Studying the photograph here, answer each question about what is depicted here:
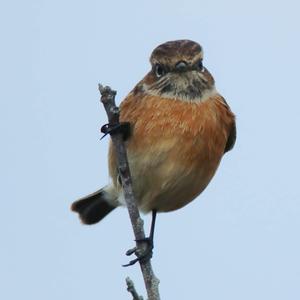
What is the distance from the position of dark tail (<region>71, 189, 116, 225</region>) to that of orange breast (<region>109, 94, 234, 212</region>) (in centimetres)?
170

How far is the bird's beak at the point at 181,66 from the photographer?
283 inches

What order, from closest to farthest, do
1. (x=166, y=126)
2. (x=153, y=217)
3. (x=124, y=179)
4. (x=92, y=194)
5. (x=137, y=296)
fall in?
(x=137, y=296)
(x=124, y=179)
(x=166, y=126)
(x=153, y=217)
(x=92, y=194)

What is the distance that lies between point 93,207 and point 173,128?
237cm

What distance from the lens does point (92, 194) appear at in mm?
9289

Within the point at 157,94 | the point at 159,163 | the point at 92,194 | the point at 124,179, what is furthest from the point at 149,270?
the point at 92,194

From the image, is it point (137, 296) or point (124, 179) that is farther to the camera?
point (124, 179)

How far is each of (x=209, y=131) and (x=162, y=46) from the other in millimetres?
875

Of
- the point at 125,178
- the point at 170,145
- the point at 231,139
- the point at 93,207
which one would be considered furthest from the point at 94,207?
the point at 125,178

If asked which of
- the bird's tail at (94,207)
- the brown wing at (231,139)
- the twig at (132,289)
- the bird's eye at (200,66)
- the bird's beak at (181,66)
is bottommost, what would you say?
the twig at (132,289)

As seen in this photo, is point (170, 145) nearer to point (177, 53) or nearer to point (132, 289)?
point (177, 53)

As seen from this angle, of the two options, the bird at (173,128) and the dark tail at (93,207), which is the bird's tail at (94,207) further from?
the bird at (173,128)

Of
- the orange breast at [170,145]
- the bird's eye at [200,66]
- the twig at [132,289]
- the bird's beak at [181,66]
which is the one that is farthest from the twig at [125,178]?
the bird's eye at [200,66]

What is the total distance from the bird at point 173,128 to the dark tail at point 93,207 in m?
1.60

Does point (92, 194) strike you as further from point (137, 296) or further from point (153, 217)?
point (137, 296)
